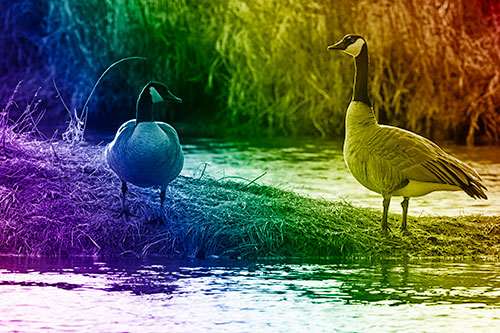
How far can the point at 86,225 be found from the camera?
768cm

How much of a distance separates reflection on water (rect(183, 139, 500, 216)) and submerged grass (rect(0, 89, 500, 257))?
0.51 meters

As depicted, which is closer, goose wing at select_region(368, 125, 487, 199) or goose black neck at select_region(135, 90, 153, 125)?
goose wing at select_region(368, 125, 487, 199)

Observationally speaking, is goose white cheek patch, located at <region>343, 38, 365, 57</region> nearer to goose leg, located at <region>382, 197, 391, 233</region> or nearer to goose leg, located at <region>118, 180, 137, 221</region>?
goose leg, located at <region>382, 197, 391, 233</region>

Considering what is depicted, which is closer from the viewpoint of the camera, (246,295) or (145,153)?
(246,295)

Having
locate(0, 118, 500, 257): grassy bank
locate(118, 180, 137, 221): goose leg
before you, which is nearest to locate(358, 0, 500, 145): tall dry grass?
locate(0, 118, 500, 257): grassy bank

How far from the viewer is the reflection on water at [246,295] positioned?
5.60 m

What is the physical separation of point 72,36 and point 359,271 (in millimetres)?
9925

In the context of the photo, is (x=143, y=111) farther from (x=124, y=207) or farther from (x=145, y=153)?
(x=124, y=207)

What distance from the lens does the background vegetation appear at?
14.1m

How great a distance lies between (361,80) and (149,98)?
5.79 feet

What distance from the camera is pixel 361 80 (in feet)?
26.8

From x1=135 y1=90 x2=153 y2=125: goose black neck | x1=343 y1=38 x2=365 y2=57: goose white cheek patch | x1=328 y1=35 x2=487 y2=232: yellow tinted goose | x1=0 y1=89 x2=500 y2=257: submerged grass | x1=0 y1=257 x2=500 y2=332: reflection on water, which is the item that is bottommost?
x1=0 y1=257 x2=500 y2=332: reflection on water

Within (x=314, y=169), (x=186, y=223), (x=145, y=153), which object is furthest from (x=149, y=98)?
(x=314, y=169)

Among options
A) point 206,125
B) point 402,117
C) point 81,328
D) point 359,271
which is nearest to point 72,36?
point 206,125
